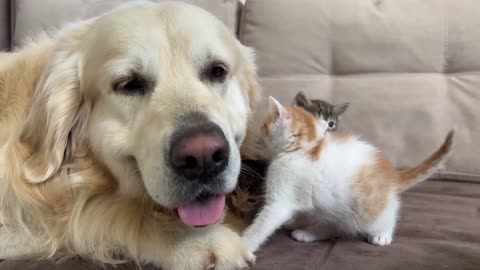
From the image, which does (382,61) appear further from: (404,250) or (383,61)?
(404,250)

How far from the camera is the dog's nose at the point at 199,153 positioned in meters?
1.10

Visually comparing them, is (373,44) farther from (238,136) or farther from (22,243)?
(22,243)

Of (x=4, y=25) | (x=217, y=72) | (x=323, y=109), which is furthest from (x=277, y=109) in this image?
(x=4, y=25)

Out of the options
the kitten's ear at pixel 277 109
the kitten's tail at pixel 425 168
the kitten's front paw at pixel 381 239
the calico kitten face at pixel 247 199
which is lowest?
the calico kitten face at pixel 247 199

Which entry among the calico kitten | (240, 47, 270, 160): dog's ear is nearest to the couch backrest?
(240, 47, 270, 160): dog's ear

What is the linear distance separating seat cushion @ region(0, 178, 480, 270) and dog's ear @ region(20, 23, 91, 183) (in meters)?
0.27

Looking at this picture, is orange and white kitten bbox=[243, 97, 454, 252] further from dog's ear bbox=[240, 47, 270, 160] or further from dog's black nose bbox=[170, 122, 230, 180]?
dog's black nose bbox=[170, 122, 230, 180]

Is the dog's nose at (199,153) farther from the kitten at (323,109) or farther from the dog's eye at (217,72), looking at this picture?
the kitten at (323,109)

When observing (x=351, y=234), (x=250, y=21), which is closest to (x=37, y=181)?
(x=351, y=234)

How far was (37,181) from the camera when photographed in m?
1.38

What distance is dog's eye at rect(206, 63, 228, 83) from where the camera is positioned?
1374 mm

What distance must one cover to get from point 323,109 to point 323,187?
58 centimetres

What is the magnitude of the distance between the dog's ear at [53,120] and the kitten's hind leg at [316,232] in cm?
66

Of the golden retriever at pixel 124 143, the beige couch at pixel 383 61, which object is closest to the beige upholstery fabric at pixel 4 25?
the beige couch at pixel 383 61
